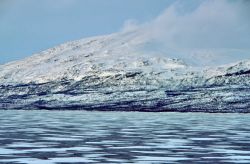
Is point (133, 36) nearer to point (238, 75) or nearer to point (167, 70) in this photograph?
point (167, 70)

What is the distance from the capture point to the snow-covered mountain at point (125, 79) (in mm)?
127812

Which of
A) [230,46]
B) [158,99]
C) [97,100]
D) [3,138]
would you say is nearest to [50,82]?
[97,100]

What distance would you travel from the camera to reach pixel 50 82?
534 feet

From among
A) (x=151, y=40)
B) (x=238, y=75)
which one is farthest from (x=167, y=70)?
(x=151, y=40)

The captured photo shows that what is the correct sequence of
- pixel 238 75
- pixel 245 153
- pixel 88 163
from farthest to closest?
pixel 238 75
pixel 245 153
pixel 88 163

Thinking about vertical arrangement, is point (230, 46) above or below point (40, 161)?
above

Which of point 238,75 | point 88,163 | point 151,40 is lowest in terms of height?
point 88,163

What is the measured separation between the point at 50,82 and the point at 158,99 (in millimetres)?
39759

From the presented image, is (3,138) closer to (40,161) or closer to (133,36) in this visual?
(40,161)

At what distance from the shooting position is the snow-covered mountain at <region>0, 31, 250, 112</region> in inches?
5032

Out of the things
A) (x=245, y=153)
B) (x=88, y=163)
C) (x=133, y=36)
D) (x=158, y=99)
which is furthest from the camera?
(x=133, y=36)

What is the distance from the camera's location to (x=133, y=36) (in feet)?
651

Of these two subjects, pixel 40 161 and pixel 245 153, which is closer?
pixel 40 161

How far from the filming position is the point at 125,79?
155375mm
